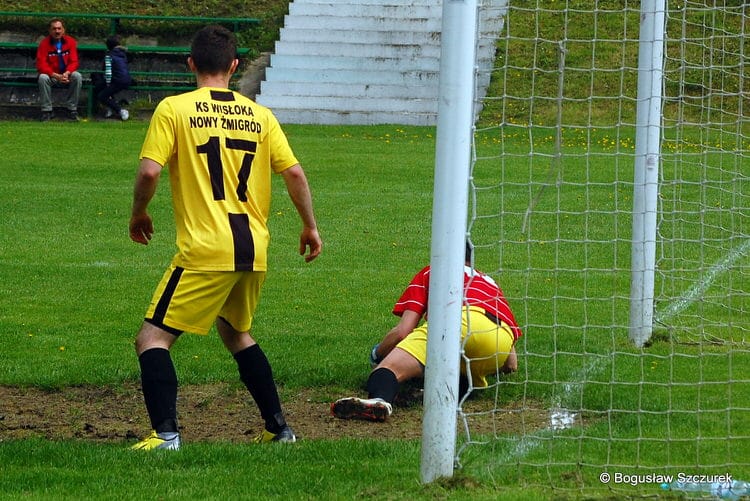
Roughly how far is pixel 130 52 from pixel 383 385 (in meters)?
19.5

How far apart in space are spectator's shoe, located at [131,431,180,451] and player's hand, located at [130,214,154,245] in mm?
925

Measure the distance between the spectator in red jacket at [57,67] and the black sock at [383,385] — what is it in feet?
55.7

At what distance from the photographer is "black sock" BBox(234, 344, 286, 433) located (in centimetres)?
573

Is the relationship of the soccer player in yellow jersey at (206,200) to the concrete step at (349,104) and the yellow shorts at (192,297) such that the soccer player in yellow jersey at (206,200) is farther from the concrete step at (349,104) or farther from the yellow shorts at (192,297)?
the concrete step at (349,104)

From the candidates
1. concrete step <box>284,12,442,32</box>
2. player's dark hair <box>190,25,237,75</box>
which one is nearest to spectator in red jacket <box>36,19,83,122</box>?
concrete step <box>284,12,442,32</box>

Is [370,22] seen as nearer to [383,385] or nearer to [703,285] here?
[703,285]

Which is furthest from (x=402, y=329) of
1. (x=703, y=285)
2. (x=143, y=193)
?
(x=703, y=285)

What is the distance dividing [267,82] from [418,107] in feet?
10.8

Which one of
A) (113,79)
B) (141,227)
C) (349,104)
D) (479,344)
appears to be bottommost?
(479,344)

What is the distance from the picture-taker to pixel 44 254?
11039 mm

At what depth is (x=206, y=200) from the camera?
530 cm

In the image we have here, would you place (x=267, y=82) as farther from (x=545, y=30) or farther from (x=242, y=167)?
(x=242, y=167)

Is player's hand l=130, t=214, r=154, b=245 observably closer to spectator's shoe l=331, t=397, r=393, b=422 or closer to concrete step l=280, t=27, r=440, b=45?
spectator's shoe l=331, t=397, r=393, b=422

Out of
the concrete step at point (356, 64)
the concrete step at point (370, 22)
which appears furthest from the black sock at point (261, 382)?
the concrete step at point (370, 22)
